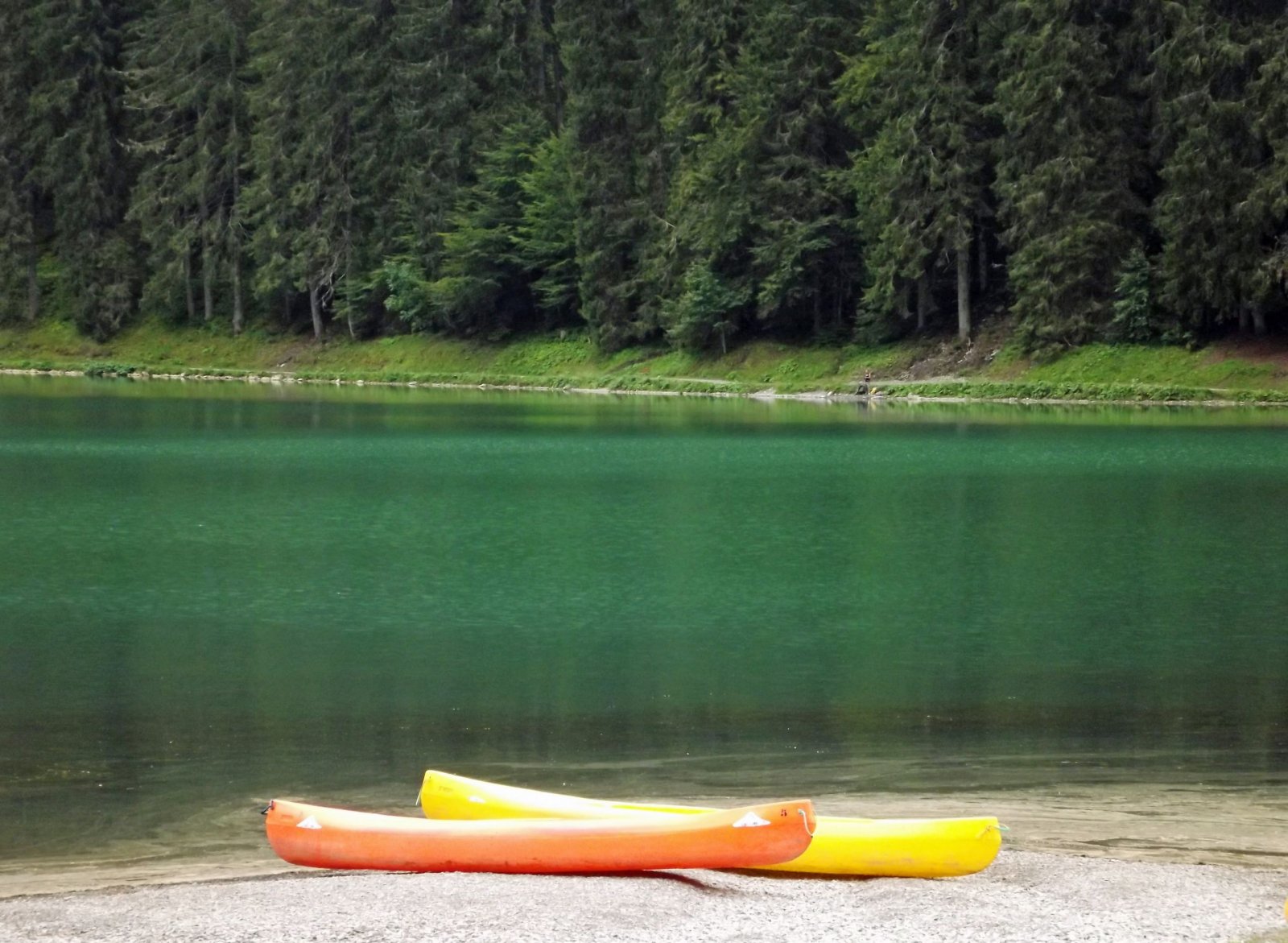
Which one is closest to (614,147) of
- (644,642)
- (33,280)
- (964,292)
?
(964,292)

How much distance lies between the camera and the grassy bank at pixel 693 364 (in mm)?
49281

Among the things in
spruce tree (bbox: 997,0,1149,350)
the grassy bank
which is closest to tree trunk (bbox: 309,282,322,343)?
the grassy bank

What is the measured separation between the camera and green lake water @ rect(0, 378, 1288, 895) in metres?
10.6

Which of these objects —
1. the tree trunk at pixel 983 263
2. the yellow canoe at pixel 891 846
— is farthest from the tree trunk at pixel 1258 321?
the yellow canoe at pixel 891 846

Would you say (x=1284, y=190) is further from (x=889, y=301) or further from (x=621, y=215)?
(x=621, y=215)

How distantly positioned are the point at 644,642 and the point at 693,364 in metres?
46.7

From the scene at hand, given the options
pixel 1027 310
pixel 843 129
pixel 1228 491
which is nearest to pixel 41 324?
pixel 843 129

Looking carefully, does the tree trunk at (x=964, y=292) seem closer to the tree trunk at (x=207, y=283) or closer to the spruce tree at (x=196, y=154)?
the spruce tree at (x=196, y=154)

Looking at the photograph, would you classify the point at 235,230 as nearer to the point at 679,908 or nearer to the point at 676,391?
the point at 676,391

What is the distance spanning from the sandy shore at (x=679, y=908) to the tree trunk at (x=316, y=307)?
222ft

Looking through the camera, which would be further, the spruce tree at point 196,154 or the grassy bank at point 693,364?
the spruce tree at point 196,154

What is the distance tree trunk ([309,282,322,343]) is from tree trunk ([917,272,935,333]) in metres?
27.4

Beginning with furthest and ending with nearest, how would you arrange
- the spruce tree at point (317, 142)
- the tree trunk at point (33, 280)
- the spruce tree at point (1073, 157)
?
the tree trunk at point (33, 280), the spruce tree at point (317, 142), the spruce tree at point (1073, 157)

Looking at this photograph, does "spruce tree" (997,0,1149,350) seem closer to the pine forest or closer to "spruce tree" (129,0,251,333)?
the pine forest
